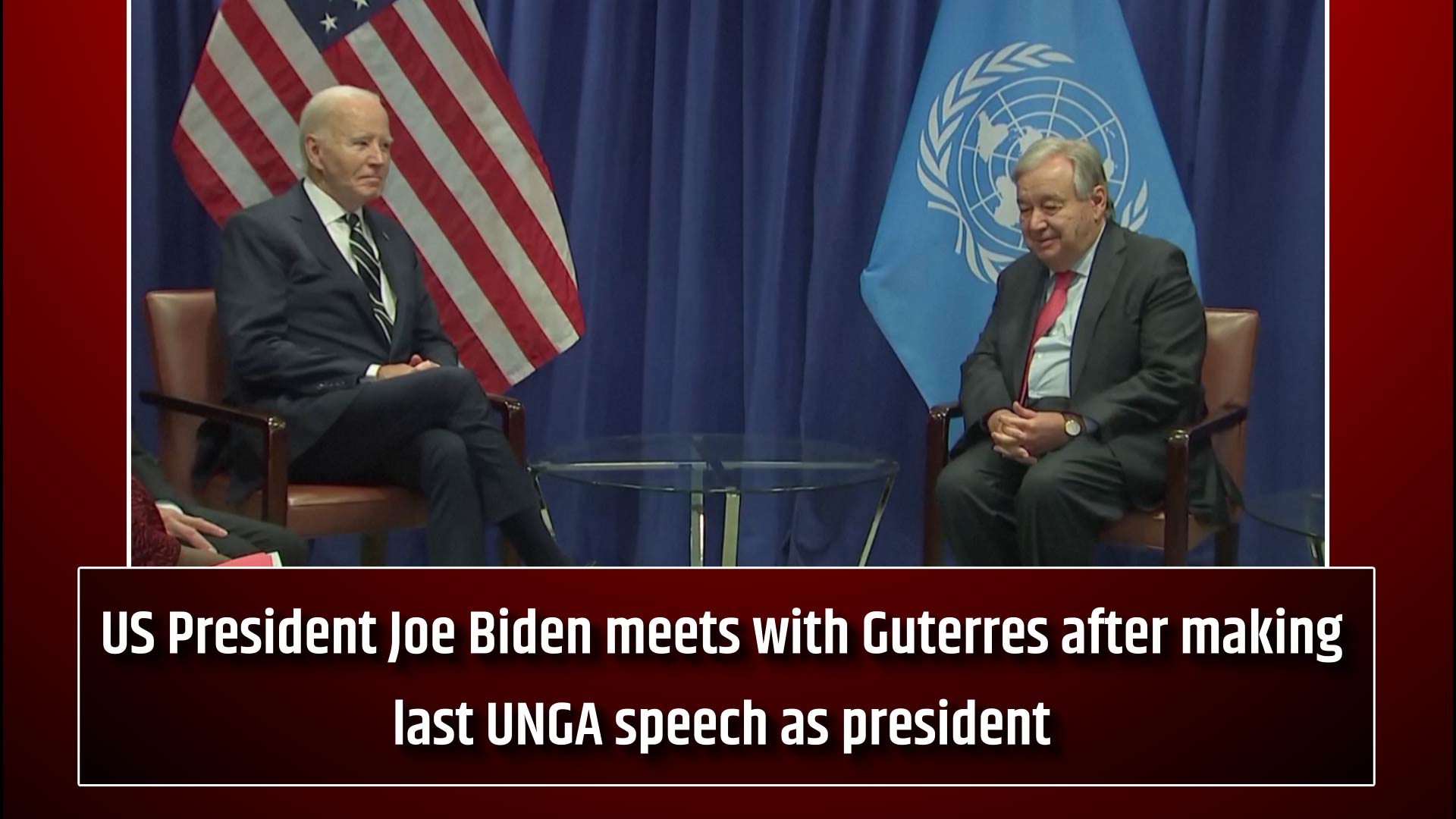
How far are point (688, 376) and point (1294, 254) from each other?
1.52m

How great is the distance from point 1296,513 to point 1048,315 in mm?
706

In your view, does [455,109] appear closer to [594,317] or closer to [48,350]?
[594,317]

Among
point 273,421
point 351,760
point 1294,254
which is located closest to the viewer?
point 351,760

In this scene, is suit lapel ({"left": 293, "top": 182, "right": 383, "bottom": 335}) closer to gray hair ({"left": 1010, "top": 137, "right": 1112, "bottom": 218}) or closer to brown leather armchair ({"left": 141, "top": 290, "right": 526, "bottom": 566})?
brown leather armchair ({"left": 141, "top": 290, "right": 526, "bottom": 566})

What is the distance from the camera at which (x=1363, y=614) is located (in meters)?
2.60

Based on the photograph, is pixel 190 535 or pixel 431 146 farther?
pixel 431 146

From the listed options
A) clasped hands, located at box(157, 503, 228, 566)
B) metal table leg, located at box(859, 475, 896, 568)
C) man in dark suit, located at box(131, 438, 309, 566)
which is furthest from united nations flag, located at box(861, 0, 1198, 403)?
clasped hands, located at box(157, 503, 228, 566)

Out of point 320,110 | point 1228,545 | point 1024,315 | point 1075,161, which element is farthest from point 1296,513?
point 320,110

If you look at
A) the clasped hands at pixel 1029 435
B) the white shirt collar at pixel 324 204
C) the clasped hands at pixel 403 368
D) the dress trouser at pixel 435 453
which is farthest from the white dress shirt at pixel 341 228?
the clasped hands at pixel 1029 435

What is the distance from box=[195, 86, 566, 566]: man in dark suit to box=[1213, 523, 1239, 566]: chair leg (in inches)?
59.2

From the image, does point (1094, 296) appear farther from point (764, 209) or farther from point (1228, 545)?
point (764, 209)

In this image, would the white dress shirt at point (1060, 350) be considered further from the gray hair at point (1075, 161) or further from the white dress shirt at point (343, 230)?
the white dress shirt at point (343, 230)

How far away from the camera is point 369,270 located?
3.86 meters

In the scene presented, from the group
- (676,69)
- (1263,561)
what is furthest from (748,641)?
(676,69)
